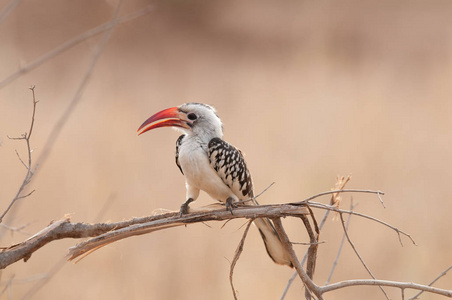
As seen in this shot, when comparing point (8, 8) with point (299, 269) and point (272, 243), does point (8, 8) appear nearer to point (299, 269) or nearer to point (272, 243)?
point (299, 269)

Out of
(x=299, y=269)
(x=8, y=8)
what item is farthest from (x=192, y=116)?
(x=8, y=8)

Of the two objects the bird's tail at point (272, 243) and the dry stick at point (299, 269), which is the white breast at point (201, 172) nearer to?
the bird's tail at point (272, 243)

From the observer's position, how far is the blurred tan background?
13.0 feet

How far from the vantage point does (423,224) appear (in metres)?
4.48

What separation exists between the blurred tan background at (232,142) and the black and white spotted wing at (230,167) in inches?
24.3

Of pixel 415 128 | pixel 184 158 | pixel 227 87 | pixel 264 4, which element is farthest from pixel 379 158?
pixel 264 4

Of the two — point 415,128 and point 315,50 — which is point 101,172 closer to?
point 415,128

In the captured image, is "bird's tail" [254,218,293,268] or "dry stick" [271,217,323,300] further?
"bird's tail" [254,218,293,268]

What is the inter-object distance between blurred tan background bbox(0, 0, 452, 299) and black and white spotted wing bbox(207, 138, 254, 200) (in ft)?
2.02

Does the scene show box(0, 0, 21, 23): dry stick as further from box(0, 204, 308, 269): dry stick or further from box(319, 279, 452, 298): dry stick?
box(319, 279, 452, 298): dry stick

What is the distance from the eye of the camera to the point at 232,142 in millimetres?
5129

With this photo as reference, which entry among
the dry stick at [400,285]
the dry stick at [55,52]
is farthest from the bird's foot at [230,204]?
the dry stick at [55,52]

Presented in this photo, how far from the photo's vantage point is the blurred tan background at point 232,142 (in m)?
3.97

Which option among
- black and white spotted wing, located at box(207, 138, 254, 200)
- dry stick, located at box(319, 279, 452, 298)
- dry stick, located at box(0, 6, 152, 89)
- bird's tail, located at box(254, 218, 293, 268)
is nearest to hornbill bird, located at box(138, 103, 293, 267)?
black and white spotted wing, located at box(207, 138, 254, 200)
